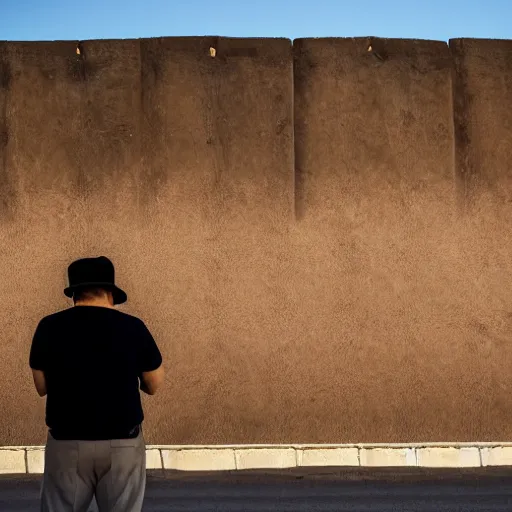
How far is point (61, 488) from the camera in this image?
4.15 metres

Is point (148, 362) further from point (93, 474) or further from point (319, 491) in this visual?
point (319, 491)

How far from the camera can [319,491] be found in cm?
809

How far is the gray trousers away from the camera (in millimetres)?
4121

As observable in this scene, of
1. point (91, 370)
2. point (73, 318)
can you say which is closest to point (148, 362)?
point (91, 370)

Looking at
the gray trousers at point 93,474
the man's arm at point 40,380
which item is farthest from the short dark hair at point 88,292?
the gray trousers at point 93,474

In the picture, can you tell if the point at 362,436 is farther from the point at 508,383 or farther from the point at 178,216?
the point at 178,216

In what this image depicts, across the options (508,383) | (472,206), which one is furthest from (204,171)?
(508,383)

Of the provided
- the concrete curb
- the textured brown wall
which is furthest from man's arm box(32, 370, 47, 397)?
the textured brown wall

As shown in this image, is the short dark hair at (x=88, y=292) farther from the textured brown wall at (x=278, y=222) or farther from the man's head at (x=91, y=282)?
the textured brown wall at (x=278, y=222)

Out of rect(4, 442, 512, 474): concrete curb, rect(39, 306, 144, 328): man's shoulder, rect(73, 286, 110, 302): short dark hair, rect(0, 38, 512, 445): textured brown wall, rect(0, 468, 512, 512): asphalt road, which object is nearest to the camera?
rect(39, 306, 144, 328): man's shoulder

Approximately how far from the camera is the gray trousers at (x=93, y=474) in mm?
4121

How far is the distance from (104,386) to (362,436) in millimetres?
5383

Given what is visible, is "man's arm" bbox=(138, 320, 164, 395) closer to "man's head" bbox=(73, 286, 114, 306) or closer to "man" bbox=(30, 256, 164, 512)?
"man" bbox=(30, 256, 164, 512)

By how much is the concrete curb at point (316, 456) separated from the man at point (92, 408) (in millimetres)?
4889
